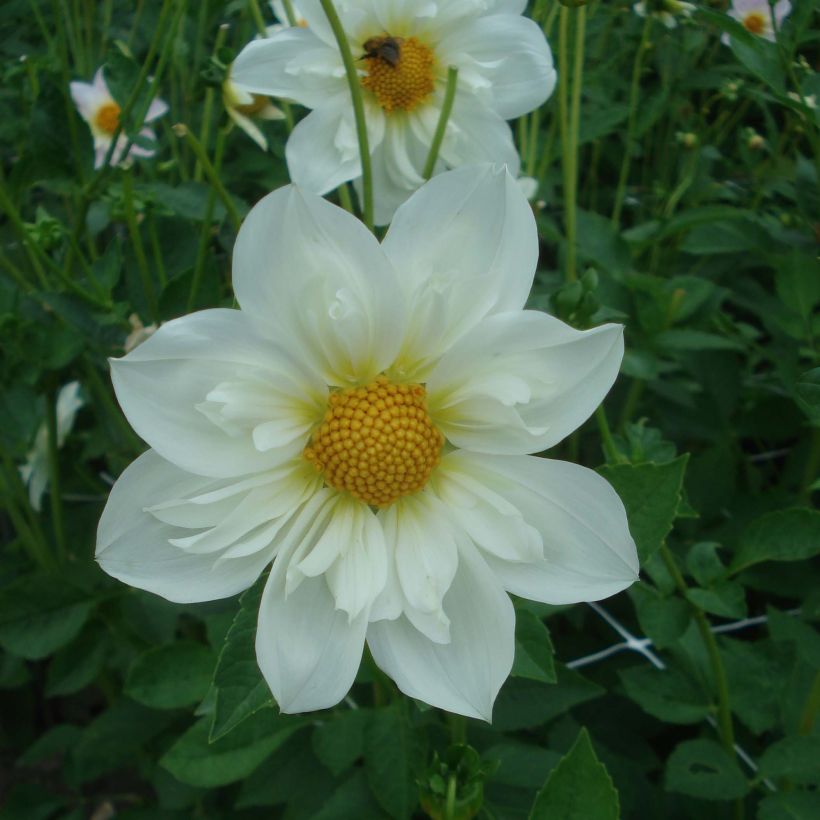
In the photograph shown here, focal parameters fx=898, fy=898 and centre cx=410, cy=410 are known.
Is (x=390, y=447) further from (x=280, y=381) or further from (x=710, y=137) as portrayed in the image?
(x=710, y=137)

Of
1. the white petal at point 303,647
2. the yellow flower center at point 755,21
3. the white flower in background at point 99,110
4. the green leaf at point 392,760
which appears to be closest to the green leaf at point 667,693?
the green leaf at point 392,760

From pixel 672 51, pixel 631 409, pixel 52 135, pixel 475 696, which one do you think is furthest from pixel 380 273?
pixel 672 51

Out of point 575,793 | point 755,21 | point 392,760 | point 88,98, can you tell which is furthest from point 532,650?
point 755,21

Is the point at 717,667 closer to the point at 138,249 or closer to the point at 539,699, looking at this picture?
the point at 539,699

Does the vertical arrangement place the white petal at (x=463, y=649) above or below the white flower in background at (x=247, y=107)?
below

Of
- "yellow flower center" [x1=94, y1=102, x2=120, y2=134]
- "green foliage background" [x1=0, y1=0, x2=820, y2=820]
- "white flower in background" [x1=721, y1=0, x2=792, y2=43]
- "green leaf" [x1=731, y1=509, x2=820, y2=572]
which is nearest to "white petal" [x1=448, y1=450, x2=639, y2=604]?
"green foliage background" [x1=0, y1=0, x2=820, y2=820]

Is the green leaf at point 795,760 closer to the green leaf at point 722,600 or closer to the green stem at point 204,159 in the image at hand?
the green leaf at point 722,600

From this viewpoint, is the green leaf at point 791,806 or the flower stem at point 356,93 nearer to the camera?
the flower stem at point 356,93
